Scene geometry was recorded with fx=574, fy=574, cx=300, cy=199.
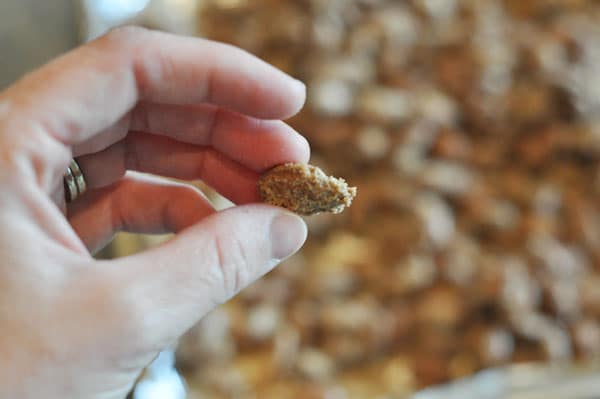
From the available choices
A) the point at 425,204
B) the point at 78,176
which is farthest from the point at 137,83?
the point at 425,204

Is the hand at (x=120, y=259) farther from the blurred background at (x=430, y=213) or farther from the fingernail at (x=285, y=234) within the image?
the blurred background at (x=430, y=213)

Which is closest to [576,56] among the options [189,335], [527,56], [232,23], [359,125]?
[527,56]

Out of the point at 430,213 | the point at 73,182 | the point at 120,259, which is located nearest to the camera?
the point at 120,259

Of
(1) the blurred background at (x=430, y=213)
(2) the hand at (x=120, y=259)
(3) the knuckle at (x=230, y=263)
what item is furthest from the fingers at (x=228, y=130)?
(1) the blurred background at (x=430, y=213)

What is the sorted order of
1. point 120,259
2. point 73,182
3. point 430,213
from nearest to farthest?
1. point 120,259
2. point 73,182
3. point 430,213

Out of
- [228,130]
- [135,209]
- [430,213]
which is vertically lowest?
[430,213]

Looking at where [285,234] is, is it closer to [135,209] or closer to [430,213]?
[135,209]
